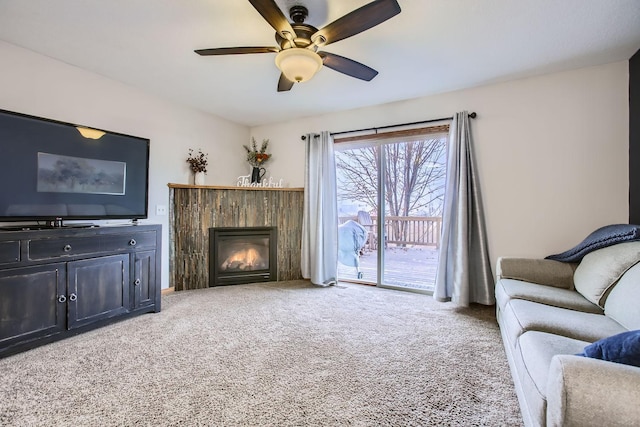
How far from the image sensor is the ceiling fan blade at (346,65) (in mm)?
2057

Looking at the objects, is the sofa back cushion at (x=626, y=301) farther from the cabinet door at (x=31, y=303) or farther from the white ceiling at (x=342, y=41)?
the cabinet door at (x=31, y=303)

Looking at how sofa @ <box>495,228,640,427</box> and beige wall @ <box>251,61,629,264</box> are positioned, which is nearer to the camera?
sofa @ <box>495,228,640,427</box>

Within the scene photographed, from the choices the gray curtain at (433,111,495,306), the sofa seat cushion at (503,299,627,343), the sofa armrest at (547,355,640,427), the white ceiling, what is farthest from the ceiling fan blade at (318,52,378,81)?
the sofa armrest at (547,355,640,427)

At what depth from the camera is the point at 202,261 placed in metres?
3.79

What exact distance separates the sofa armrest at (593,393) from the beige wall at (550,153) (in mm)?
2418

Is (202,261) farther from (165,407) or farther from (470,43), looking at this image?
(470,43)

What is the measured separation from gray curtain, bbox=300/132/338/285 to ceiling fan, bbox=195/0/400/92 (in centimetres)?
188

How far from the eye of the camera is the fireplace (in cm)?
388

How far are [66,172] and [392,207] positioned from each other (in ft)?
11.4

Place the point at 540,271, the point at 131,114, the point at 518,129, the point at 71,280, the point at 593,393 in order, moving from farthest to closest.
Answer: the point at 131,114, the point at 518,129, the point at 540,271, the point at 71,280, the point at 593,393

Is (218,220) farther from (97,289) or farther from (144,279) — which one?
(97,289)

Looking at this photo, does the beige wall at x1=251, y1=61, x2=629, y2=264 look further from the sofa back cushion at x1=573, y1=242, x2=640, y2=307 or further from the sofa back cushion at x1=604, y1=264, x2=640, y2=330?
the sofa back cushion at x1=604, y1=264, x2=640, y2=330

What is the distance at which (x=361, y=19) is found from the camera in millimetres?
1624

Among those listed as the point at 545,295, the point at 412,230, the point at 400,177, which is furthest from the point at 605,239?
the point at 400,177
